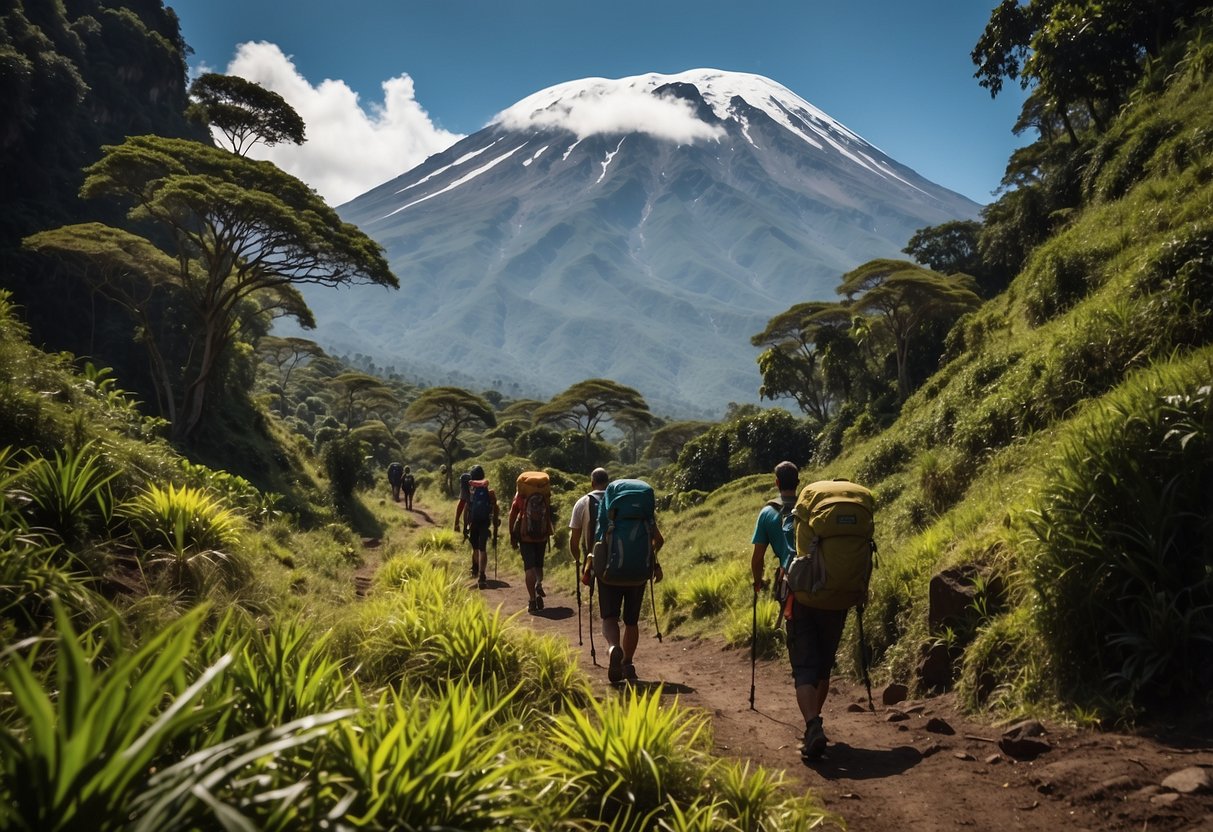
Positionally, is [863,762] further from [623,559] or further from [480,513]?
[480,513]

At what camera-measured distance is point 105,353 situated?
2606 centimetres

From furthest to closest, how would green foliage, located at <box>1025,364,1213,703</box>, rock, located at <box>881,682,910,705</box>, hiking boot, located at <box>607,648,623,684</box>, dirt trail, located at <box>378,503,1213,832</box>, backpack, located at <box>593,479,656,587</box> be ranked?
1. backpack, located at <box>593,479,656,587</box>
2. hiking boot, located at <box>607,648,623,684</box>
3. rock, located at <box>881,682,910,705</box>
4. green foliage, located at <box>1025,364,1213,703</box>
5. dirt trail, located at <box>378,503,1213,832</box>

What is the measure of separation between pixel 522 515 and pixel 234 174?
1420 centimetres

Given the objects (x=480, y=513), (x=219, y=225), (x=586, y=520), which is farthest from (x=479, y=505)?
(x=219, y=225)

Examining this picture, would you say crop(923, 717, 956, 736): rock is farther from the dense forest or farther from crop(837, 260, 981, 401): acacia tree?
crop(837, 260, 981, 401): acacia tree

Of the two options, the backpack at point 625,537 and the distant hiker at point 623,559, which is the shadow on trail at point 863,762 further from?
the backpack at point 625,537

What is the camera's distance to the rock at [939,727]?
4215mm

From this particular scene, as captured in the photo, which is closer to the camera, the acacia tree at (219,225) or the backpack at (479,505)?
the backpack at (479,505)

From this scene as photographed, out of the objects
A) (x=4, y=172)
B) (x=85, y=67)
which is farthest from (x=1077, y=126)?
(x=85, y=67)

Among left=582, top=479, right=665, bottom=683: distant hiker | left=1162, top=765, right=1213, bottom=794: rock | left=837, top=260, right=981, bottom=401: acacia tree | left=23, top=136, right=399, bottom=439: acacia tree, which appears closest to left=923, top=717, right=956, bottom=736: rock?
left=1162, top=765, right=1213, bottom=794: rock

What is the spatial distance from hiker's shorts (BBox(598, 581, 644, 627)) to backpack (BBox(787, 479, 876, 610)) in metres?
1.70

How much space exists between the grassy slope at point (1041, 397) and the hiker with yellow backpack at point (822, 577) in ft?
3.26

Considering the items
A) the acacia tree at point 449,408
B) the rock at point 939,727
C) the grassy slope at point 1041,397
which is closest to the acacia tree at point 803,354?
the acacia tree at point 449,408

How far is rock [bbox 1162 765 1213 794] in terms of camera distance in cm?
282
